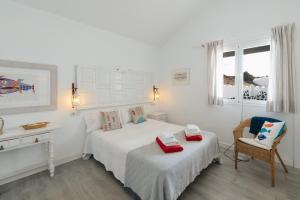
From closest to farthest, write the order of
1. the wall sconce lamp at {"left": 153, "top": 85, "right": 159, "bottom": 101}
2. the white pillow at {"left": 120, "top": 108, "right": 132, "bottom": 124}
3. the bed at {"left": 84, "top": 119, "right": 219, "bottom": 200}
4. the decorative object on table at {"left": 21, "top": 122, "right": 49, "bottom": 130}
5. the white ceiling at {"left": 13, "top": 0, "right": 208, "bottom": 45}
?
1. the bed at {"left": 84, "top": 119, "right": 219, "bottom": 200}
2. the decorative object on table at {"left": 21, "top": 122, "right": 49, "bottom": 130}
3. the white ceiling at {"left": 13, "top": 0, "right": 208, "bottom": 45}
4. the white pillow at {"left": 120, "top": 108, "right": 132, "bottom": 124}
5. the wall sconce lamp at {"left": 153, "top": 85, "right": 159, "bottom": 101}

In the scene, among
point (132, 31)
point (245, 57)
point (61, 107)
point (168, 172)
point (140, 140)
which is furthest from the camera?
point (132, 31)

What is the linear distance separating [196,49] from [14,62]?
350 centimetres

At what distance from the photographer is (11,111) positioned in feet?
7.24

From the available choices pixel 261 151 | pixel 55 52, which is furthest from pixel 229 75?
pixel 55 52

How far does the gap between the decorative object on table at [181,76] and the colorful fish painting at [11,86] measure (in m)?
3.15

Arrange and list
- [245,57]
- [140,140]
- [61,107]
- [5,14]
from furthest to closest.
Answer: [245,57]
[61,107]
[140,140]
[5,14]

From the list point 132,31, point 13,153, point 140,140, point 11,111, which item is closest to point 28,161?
point 13,153

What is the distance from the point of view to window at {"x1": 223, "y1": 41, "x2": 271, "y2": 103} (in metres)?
2.83

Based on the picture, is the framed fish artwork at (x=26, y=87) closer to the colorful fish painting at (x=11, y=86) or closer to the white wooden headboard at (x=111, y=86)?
the colorful fish painting at (x=11, y=86)

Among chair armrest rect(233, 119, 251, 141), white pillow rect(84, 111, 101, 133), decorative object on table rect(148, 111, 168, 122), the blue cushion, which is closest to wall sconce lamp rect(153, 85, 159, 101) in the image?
decorative object on table rect(148, 111, 168, 122)

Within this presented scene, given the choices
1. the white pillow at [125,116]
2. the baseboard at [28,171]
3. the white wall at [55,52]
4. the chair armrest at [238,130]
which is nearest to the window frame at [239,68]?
the chair armrest at [238,130]

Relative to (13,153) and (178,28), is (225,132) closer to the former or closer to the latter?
(178,28)

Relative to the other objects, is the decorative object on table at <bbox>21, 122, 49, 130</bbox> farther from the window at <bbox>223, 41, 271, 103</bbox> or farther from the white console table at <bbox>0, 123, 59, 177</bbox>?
the window at <bbox>223, 41, 271, 103</bbox>

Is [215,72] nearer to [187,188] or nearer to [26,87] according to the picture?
[187,188]
